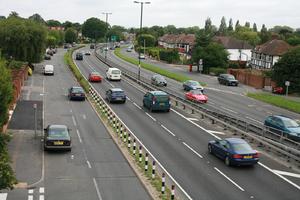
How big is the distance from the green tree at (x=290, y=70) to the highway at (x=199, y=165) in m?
28.4

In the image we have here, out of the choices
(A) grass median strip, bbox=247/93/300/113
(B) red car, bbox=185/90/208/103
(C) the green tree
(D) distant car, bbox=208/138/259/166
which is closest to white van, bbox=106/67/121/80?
(A) grass median strip, bbox=247/93/300/113

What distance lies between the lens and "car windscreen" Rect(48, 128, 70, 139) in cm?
2675

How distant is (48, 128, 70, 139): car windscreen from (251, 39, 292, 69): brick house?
73280mm

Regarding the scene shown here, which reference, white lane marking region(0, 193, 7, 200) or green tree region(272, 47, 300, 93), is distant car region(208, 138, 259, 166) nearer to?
white lane marking region(0, 193, 7, 200)

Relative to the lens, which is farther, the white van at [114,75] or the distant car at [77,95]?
the white van at [114,75]

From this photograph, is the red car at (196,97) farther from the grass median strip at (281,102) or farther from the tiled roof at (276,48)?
the tiled roof at (276,48)

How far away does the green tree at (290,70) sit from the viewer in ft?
203

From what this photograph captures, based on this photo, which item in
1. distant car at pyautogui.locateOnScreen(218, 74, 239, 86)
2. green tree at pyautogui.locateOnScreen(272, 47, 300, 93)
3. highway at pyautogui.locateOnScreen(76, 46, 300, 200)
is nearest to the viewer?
highway at pyautogui.locateOnScreen(76, 46, 300, 200)

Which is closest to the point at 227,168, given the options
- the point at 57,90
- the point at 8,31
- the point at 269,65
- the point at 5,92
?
the point at 5,92

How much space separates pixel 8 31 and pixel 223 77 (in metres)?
32.2

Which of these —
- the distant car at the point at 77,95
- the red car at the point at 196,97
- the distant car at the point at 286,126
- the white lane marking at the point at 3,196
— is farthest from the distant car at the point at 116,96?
the white lane marking at the point at 3,196

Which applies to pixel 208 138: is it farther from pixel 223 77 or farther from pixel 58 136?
pixel 223 77

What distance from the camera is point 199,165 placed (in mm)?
24422

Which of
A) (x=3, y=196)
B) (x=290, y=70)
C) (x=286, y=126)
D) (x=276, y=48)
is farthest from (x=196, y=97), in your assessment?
(x=276, y=48)
